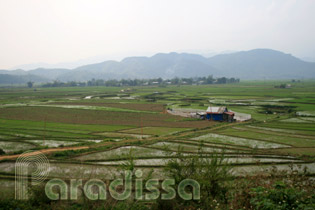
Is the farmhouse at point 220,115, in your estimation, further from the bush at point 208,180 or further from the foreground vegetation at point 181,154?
the bush at point 208,180

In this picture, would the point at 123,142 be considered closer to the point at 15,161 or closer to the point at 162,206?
the point at 15,161

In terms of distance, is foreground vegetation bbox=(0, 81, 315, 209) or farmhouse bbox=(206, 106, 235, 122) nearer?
foreground vegetation bbox=(0, 81, 315, 209)

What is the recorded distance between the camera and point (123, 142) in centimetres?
2230

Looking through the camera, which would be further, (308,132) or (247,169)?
(308,132)

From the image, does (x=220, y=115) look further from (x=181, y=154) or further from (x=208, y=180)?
(x=208, y=180)

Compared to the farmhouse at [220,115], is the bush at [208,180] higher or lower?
higher

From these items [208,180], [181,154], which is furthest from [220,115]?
[208,180]

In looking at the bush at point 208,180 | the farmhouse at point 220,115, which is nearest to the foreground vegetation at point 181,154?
the bush at point 208,180

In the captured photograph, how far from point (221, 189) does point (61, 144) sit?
17.5m

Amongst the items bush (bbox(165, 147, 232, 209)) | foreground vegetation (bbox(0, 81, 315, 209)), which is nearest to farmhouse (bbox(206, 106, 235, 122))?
foreground vegetation (bbox(0, 81, 315, 209))

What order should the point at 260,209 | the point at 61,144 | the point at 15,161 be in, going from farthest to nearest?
the point at 61,144
the point at 15,161
the point at 260,209

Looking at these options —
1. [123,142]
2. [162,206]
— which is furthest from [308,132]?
[162,206]

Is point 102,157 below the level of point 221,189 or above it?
below

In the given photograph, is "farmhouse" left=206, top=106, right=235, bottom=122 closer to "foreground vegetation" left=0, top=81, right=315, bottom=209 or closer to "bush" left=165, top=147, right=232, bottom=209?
"foreground vegetation" left=0, top=81, right=315, bottom=209
